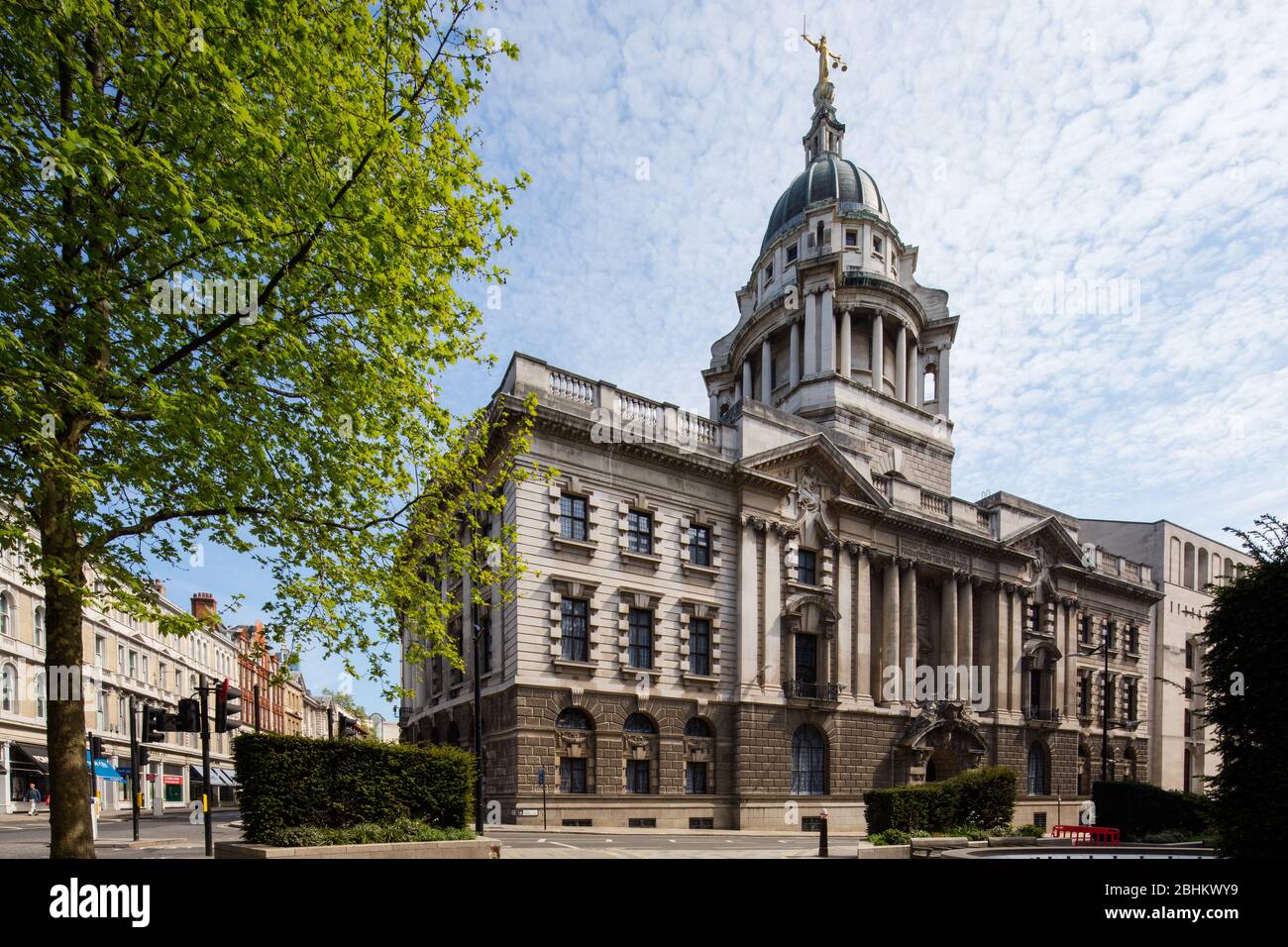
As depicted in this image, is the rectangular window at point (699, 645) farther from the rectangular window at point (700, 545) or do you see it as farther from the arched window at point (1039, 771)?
the arched window at point (1039, 771)

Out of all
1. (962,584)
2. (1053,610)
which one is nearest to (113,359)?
(962,584)

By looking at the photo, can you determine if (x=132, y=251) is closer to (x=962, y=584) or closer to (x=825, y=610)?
(x=825, y=610)

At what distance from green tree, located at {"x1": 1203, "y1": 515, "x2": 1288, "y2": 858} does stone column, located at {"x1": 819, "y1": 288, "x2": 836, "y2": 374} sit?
106 ft

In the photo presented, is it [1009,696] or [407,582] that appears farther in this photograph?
[1009,696]

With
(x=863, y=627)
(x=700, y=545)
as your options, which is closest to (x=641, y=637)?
(x=700, y=545)

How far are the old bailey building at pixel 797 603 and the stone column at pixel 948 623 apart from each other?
12cm

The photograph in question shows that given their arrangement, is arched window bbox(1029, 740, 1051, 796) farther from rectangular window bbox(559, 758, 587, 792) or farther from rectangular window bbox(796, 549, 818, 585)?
rectangular window bbox(559, 758, 587, 792)

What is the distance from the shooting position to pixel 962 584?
4303 centimetres

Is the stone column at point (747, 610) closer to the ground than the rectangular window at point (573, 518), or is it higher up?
closer to the ground

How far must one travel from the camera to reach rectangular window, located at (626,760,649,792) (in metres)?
29.8

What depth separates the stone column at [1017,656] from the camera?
1729 inches

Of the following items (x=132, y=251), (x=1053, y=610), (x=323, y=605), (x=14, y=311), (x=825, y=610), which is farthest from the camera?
(x=1053, y=610)

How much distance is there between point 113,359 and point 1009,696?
4572 cm

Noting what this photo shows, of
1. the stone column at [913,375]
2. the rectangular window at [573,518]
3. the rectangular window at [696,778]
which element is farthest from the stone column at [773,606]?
the stone column at [913,375]
